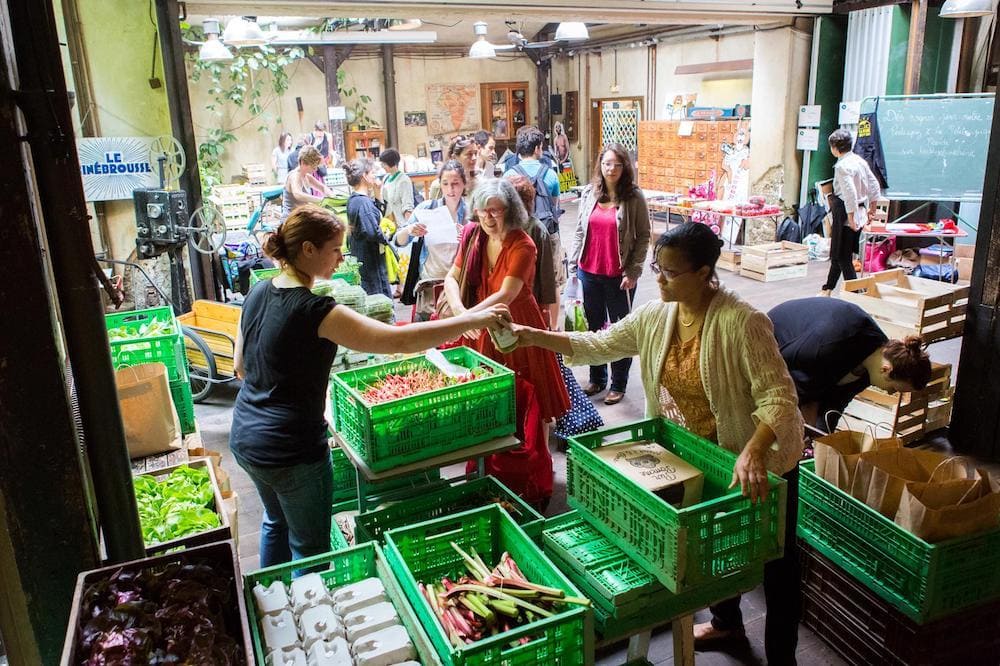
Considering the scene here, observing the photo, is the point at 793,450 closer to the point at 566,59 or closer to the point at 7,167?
the point at 7,167

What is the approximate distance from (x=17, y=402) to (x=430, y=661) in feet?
4.53

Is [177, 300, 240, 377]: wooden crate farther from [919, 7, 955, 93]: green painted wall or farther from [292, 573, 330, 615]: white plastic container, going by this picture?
[919, 7, 955, 93]: green painted wall

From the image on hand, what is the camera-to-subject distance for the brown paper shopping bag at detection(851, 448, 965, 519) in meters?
2.73

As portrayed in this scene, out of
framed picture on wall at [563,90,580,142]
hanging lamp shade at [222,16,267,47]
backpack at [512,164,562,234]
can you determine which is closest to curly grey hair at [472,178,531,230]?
backpack at [512,164,562,234]

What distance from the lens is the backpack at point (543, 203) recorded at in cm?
643

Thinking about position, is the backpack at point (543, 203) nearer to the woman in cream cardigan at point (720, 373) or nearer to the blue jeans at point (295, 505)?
the woman in cream cardigan at point (720, 373)

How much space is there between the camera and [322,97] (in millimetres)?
15555

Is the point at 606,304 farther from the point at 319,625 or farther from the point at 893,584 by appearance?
the point at 319,625

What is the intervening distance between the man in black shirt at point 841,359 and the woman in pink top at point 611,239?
1.93m

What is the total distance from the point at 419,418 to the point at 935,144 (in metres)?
7.78

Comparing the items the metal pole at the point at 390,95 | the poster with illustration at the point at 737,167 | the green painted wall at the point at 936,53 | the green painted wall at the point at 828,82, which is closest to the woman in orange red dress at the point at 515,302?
the green painted wall at the point at 936,53

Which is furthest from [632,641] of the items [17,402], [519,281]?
[17,402]

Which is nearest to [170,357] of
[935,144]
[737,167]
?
[935,144]

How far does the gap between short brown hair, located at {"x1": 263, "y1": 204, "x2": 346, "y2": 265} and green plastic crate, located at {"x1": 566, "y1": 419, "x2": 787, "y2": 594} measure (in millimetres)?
1076
